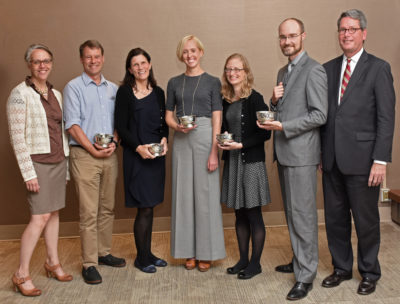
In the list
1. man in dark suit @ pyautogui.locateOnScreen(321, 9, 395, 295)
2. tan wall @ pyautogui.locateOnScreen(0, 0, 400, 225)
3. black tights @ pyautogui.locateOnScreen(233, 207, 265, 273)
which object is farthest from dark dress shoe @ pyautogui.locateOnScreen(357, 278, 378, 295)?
tan wall @ pyautogui.locateOnScreen(0, 0, 400, 225)

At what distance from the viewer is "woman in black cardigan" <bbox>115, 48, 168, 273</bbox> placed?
3111mm

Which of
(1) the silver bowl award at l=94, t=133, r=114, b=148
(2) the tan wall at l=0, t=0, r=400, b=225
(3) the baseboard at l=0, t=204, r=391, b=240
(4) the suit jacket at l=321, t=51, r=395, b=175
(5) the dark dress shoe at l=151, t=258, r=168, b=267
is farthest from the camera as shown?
(3) the baseboard at l=0, t=204, r=391, b=240

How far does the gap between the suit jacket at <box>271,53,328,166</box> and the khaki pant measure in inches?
50.0

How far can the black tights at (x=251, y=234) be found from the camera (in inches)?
121

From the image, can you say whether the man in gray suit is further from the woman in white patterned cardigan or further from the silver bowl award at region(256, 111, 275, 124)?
the woman in white patterned cardigan

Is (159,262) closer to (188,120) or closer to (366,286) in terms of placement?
(188,120)

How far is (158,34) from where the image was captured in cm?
409

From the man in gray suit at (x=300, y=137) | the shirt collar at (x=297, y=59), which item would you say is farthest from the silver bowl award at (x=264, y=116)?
the shirt collar at (x=297, y=59)

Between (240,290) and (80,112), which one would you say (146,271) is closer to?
(240,290)

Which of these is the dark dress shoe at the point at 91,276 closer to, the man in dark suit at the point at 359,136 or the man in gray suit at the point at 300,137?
the man in gray suit at the point at 300,137

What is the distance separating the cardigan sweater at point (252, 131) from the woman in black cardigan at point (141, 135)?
0.58m

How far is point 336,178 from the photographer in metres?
2.90

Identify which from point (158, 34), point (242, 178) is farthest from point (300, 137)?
point (158, 34)

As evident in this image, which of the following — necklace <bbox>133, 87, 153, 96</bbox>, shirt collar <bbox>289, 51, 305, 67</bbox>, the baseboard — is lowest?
the baseboard
